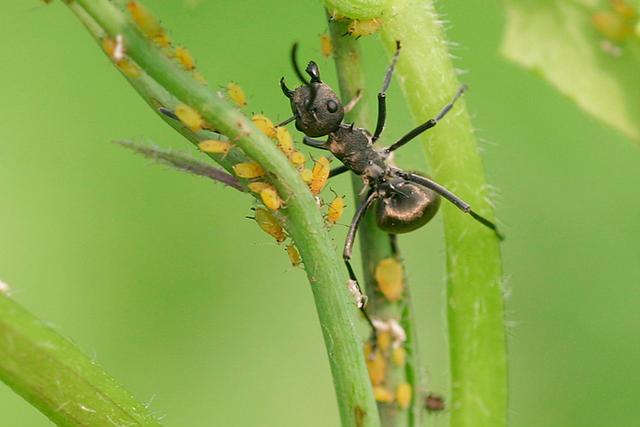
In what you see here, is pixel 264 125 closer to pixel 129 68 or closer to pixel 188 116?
pixel 188 116

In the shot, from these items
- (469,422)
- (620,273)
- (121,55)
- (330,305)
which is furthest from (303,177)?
(620,273)

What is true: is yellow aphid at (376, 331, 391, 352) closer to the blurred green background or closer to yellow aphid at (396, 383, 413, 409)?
yellow aphid at (396, 383, 413, 409)

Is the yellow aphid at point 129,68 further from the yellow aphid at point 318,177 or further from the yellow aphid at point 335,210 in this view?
the yellow aphid at point 335,210

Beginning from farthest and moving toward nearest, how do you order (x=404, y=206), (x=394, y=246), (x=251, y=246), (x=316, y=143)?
(x=251, y=246)
(x=316, y=143)
(x=404, y=206)
(x=394, y=246)

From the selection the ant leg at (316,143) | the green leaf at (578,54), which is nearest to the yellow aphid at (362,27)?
the green leaf at (578,54)

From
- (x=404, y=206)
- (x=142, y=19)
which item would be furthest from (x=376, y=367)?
(x=142, y=19)
